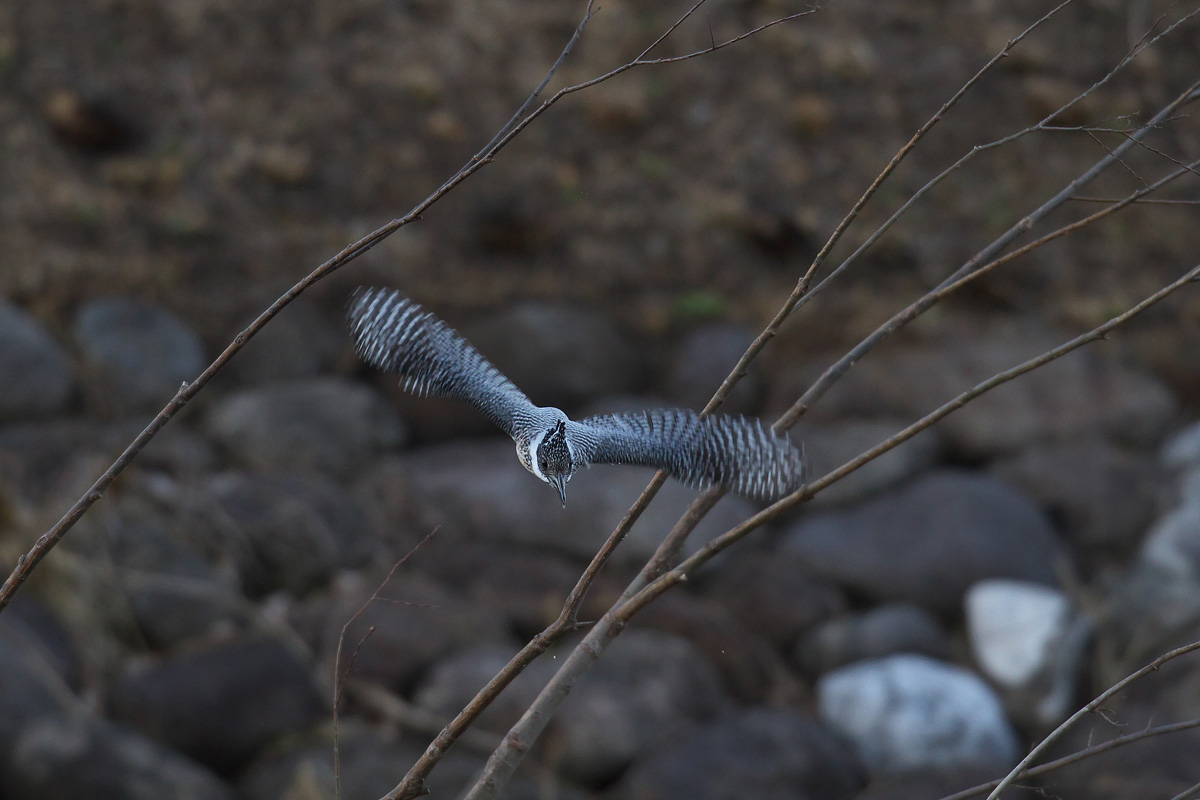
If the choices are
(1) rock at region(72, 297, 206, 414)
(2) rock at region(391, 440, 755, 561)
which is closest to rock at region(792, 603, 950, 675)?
(2) rock at region(391, 440, 755, 561)

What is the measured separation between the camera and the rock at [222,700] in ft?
14.8

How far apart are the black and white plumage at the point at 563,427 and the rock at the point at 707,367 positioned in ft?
16.2

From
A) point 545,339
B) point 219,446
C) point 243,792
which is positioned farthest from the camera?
point 545,339

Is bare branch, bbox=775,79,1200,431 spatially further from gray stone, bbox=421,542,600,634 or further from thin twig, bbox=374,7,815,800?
gray stone, bbox=421,542,600,634

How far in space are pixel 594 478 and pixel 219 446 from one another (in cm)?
214

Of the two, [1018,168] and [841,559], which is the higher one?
[1018,168]

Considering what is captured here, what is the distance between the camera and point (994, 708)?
5.06 m

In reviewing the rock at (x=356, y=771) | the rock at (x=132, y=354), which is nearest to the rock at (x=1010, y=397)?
the rock at (x=356, y=771)

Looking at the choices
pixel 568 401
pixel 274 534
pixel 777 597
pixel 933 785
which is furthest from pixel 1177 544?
pixel 274 534

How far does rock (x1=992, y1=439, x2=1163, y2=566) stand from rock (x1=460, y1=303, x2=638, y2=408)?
7.56 ft

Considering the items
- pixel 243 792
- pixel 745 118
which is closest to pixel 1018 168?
pixel 745 118

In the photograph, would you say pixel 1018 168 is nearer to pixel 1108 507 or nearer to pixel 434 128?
pixel 1108 507

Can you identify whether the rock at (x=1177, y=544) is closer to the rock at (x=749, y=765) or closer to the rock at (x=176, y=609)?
the rock at (x=749, y=765)

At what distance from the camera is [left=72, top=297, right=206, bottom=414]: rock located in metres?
6.71
